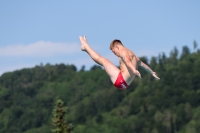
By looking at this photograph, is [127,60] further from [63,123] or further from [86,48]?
[63,123]

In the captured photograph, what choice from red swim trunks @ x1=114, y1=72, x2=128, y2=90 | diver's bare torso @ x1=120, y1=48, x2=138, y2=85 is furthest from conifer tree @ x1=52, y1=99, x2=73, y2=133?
diver's bare torso @ x1=120, y1=48, x2=138, y2=85

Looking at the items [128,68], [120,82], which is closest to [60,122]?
[120,82]

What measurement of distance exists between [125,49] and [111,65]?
109 centimetres

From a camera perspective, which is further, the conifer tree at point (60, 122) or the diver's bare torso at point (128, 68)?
the conifer tree at point (60, 122)

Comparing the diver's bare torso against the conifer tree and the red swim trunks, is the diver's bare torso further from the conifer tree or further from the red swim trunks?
the conifer tree

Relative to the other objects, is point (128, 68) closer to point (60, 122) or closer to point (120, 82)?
point (120, 82)

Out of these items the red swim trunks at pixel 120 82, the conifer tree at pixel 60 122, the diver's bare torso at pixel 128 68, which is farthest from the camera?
the conifer tree at pixel 60 122

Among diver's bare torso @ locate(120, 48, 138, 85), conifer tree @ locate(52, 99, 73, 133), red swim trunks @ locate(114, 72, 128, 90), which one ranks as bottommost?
red swim trunks @ locate(114, 72, 128, 90)

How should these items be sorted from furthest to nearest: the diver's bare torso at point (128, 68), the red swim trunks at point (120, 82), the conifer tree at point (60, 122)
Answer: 1. the conifer tree at point (60, 122)
2. the red swim trunks at point (120, 82)
3. the diver's bare torso at point (128, 68)

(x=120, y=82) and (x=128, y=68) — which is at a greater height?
(x=128, y=68)

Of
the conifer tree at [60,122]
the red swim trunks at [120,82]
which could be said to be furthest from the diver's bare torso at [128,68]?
the conifer tree at [60,122]

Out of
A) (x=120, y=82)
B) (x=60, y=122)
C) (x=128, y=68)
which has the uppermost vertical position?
(x=60, y=122)

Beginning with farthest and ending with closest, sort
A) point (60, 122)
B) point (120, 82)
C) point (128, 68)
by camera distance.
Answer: point (60, 122) < point (120, 82) < point (128, 68)

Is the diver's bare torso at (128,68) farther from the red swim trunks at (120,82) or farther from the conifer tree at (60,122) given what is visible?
the conifer tree at (60,122)
